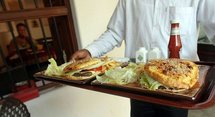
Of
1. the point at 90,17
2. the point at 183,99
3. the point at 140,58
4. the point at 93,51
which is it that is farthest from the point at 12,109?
the point at 90,17

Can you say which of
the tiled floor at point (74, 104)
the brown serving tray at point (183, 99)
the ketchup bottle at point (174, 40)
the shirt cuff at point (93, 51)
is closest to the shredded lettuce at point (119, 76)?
the brown serving tray at point (183, 99)

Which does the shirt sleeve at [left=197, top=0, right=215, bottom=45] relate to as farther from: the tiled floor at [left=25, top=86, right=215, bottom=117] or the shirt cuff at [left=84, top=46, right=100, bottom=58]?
the tiled floor at [left=25, top=86, right=215, bottom=117]

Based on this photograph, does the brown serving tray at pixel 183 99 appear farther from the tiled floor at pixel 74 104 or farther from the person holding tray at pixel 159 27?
the tiled floor at pixel 74 104

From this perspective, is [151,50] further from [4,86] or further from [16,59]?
[16,59]

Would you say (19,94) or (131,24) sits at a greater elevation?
(131,24)

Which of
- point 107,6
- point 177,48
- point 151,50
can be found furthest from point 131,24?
point 107,6

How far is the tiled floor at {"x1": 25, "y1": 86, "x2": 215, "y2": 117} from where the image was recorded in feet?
5.08

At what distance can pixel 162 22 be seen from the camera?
3.43 feet

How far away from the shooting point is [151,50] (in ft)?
3.39

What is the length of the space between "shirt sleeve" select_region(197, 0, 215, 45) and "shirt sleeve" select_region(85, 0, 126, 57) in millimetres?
409

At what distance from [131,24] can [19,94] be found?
35.4 inches

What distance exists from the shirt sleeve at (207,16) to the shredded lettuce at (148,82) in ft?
1.47

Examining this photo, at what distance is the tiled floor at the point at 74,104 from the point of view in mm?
1548

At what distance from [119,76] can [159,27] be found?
0.37 meters
